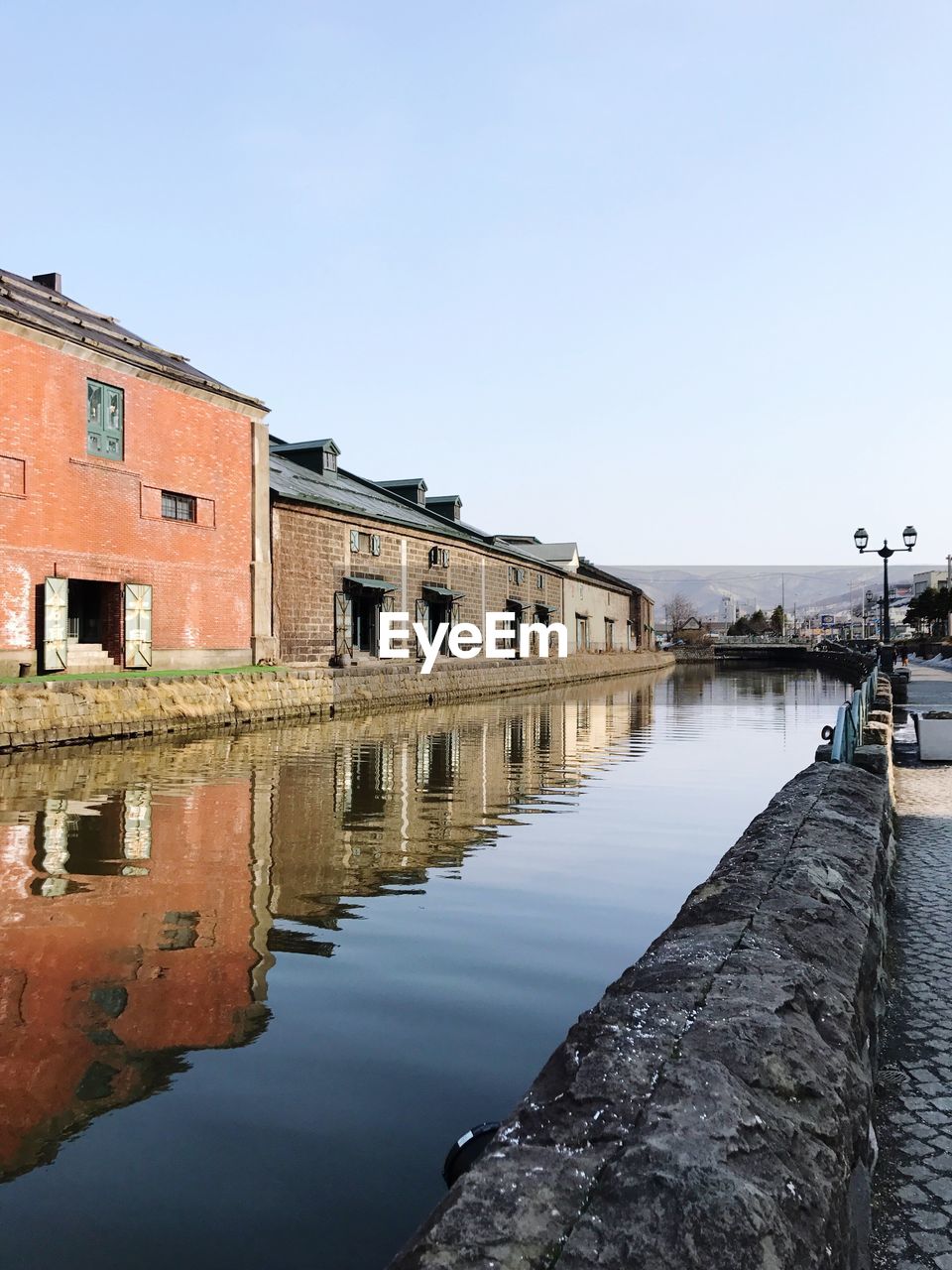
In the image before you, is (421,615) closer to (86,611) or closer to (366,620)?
(366,620)

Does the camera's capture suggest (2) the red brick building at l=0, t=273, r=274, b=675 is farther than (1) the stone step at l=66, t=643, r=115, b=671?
No

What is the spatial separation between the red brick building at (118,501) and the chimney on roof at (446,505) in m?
21.1

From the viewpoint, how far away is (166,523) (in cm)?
2481

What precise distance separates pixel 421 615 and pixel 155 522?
49.4 ft

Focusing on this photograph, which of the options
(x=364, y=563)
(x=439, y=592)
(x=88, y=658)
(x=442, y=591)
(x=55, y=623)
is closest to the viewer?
(x=55, y=623)

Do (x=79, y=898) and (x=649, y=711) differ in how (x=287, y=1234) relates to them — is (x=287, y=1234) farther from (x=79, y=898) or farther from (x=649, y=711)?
(x=649, y=711)

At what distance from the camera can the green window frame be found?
2253cm

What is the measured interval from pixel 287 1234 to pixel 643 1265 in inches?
78.6

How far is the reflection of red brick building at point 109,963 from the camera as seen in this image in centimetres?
416

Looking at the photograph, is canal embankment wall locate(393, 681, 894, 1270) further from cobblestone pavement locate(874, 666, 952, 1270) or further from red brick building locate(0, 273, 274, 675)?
red brick building locate(0, 273, 274, 675)

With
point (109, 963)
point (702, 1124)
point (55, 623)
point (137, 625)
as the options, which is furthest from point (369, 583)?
point (702, 1124)

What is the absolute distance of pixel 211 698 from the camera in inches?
845

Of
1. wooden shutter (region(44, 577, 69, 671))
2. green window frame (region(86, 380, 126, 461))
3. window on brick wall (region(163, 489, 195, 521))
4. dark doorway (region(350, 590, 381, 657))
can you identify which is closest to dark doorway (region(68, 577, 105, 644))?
wooden shutter (region(44, 577, 69, 671))

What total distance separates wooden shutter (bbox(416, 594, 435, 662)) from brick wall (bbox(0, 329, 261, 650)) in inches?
434
